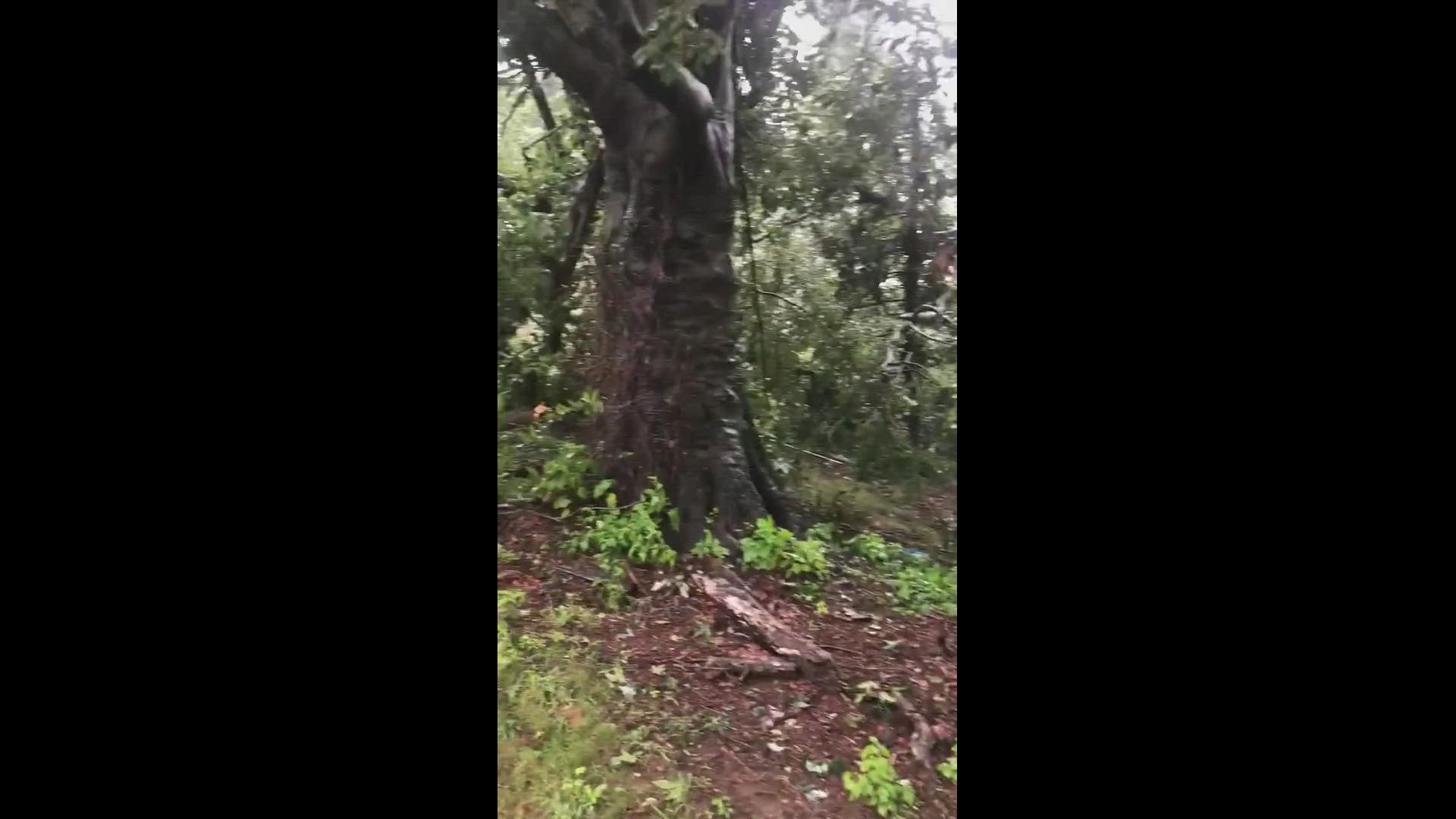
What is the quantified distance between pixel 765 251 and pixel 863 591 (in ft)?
3.37

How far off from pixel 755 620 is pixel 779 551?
208 mm

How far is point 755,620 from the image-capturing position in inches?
84.6

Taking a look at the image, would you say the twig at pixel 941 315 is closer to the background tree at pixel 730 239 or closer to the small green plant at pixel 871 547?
the background tree at pixel 730 239

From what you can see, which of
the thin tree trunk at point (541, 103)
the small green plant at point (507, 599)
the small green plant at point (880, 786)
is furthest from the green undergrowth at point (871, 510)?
the thin tree trunk at point (541, 103)

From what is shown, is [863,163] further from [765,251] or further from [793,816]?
[793,816]

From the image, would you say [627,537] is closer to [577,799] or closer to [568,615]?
[568,615]

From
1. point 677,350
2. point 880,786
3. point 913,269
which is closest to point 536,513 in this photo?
point 677,350

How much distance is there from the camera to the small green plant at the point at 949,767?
1.94 meters

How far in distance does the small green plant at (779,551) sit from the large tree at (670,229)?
0.05 meters

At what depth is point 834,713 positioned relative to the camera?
6.66ft

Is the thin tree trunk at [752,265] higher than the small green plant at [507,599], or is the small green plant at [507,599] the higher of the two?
the thin tree trunk at [752,265]

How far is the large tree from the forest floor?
0.29 meters

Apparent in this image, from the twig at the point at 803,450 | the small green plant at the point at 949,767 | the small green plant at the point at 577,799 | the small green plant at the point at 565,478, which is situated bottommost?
the small green plant at the point at 577,799

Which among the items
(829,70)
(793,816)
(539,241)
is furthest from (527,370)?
(793,816)
